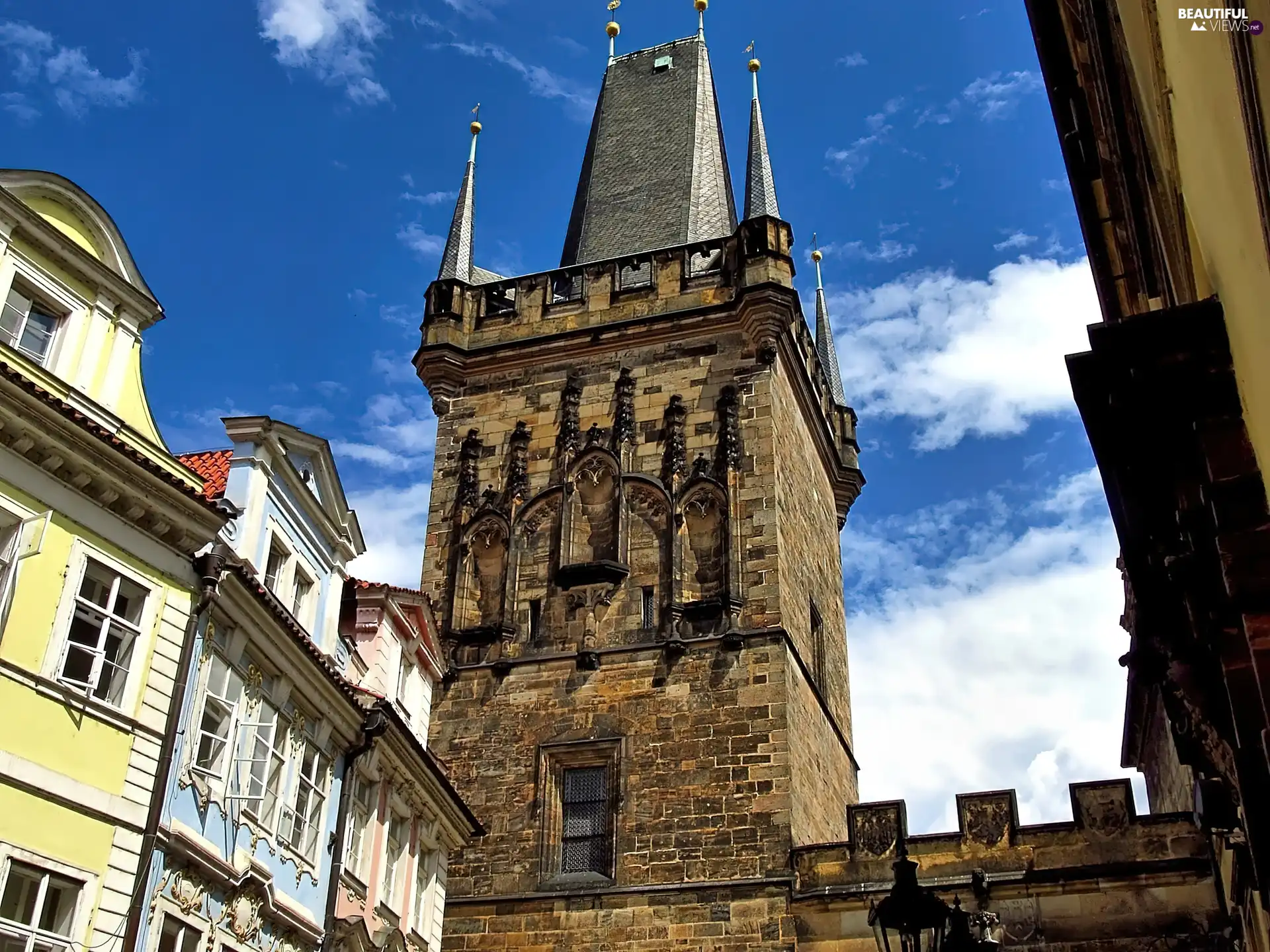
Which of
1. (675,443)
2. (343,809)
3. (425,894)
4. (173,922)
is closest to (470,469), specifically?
(675,443)

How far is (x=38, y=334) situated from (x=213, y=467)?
7.54ft

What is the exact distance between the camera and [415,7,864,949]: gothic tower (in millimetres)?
16438

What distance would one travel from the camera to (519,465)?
19.9 meters

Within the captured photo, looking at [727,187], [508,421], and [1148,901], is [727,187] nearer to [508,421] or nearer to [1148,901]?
[508,421]

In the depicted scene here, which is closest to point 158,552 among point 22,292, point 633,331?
point 22,292

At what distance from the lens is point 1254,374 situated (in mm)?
4168

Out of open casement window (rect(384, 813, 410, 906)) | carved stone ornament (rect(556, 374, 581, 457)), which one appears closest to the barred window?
open casement window (rect(384, 813, 410, 906))

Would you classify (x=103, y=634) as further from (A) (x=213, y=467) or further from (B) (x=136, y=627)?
(A) (x=213, y=467)

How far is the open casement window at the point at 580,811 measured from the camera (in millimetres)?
16719

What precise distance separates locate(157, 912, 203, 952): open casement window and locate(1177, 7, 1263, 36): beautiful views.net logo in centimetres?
767

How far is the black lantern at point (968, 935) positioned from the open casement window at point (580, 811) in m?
10.0

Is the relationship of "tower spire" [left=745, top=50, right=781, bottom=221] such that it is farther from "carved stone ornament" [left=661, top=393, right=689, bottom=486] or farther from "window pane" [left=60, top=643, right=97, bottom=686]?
"window pane" [left=60, top=643, right=97, bottom=686]

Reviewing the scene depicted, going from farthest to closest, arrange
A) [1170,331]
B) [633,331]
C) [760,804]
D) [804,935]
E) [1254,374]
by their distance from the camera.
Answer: [633,331] → [760,804] → [804,935] → [1170,331] → [1254,374]

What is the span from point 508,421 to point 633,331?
2.28 metres
